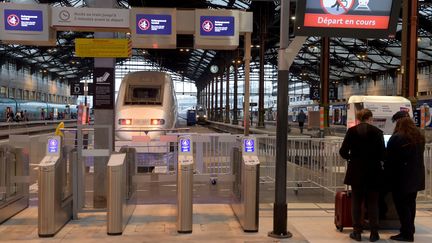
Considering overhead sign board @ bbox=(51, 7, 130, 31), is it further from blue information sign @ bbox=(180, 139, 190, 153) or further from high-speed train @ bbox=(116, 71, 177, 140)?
high-speed train @ bbox=(116, 71, 177, 140)

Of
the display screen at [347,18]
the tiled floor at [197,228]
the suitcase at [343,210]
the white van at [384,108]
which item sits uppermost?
the display screen at [347,18]

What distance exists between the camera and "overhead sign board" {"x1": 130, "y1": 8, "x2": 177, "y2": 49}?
8242 mm

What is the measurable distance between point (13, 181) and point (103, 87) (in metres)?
2.16

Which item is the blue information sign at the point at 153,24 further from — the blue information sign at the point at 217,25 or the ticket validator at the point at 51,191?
the ticket validator at the point at 51,191

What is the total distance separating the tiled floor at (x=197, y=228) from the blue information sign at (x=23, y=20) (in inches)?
123

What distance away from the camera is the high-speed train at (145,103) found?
627 inches

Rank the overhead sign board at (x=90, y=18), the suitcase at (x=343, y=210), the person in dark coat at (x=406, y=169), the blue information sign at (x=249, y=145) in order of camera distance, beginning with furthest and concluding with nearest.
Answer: the overhead sign board at (x=90, y=18), the blue information sign at (x=249, y=145), the suitcase at (x=343, y=210), the person in dark coat at (x=406, y=169)

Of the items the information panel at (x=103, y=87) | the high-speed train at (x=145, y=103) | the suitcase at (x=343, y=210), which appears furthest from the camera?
the high-speed train at (x=145, y=103)

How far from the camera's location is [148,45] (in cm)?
852

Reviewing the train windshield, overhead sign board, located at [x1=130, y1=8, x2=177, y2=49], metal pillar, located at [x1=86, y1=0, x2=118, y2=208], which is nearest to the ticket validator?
metal pillar, located at [x1=86, y1=0, x2=118, y2=208]

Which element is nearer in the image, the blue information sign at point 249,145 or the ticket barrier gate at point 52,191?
the ticket barrier gate at point 52,191

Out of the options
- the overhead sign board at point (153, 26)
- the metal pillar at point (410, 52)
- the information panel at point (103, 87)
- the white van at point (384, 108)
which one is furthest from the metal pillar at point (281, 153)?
the metal pillar at point (410, 52)

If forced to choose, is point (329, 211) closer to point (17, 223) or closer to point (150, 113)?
point (17, 223)

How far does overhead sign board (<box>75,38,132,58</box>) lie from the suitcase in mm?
4250
